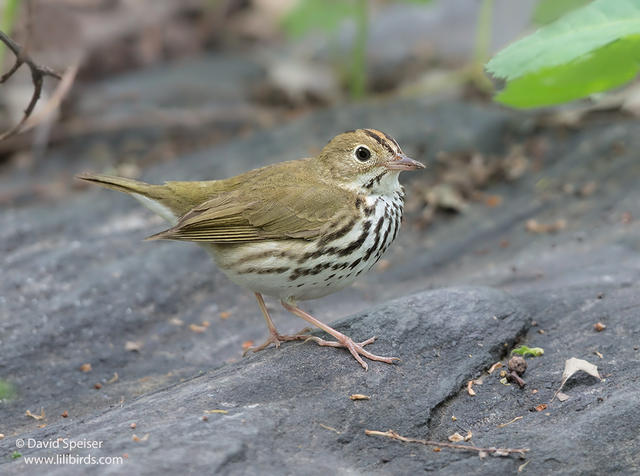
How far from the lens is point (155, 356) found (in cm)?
457

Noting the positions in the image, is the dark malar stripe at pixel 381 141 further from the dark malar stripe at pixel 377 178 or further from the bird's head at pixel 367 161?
the dark malar stripe at pixel 377 178

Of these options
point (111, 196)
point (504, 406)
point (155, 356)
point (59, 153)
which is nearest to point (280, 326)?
point (155, 356)

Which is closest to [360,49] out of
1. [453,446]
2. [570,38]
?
[570,38]

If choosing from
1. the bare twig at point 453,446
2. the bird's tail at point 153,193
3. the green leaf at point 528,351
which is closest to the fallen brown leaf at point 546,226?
the green leaf at point 528,351

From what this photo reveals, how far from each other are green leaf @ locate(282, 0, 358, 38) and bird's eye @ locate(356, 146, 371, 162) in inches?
171

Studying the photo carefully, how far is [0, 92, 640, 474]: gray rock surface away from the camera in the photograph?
307 centimetres

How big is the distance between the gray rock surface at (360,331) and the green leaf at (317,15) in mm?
1450

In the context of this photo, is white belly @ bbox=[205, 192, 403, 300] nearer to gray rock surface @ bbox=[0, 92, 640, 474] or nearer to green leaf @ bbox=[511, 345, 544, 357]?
gray rock surface @ bbox=[0, 92, 640, 474]

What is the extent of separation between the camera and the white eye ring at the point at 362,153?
13.4 feet

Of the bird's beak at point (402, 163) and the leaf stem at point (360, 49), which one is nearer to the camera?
the bird's beak at point (402, 163)

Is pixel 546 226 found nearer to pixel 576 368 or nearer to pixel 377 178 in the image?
pixel 377 178

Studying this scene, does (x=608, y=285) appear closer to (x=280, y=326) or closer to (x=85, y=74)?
(x=280, y=326)

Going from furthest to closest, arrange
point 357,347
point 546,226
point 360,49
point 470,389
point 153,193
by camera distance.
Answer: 1. point 360,49
2. point 546,226
3. point 153,193
4. point 357,347
5. point 470,389

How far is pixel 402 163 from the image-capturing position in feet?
13.1
